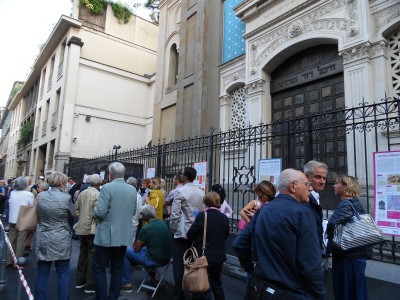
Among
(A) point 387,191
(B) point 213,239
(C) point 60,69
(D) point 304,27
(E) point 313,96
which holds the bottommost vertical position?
(B) point 213,239

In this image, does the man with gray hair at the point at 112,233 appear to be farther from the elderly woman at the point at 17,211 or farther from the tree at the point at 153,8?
the tree at the point at 153,8

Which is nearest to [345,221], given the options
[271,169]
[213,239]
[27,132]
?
[213,239]

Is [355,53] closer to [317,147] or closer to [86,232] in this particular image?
[317,147]

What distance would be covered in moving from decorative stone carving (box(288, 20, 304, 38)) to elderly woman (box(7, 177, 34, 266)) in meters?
7.71

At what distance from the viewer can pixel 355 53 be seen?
714 centimetres

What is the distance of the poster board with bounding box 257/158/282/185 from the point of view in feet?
18.7

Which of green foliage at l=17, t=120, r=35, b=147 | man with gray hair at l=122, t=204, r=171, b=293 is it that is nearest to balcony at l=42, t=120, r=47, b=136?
green foliage at l=17, t=120, r=35, b=147

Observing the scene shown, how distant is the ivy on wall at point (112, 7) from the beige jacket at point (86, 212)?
63.1 ft

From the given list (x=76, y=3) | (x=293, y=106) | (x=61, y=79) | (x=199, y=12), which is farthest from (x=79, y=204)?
(x=76, y=3)

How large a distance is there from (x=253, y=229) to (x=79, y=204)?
354 centimetres

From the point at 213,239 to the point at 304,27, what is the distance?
6855mm

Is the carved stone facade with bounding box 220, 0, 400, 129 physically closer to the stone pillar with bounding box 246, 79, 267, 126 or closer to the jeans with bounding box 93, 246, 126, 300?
the stone pillar with bounding box 246, 79, 267, 126

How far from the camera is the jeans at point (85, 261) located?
5.01m

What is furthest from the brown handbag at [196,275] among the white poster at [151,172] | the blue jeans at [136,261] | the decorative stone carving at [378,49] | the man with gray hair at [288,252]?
the decorative stone carving at [378,49]
